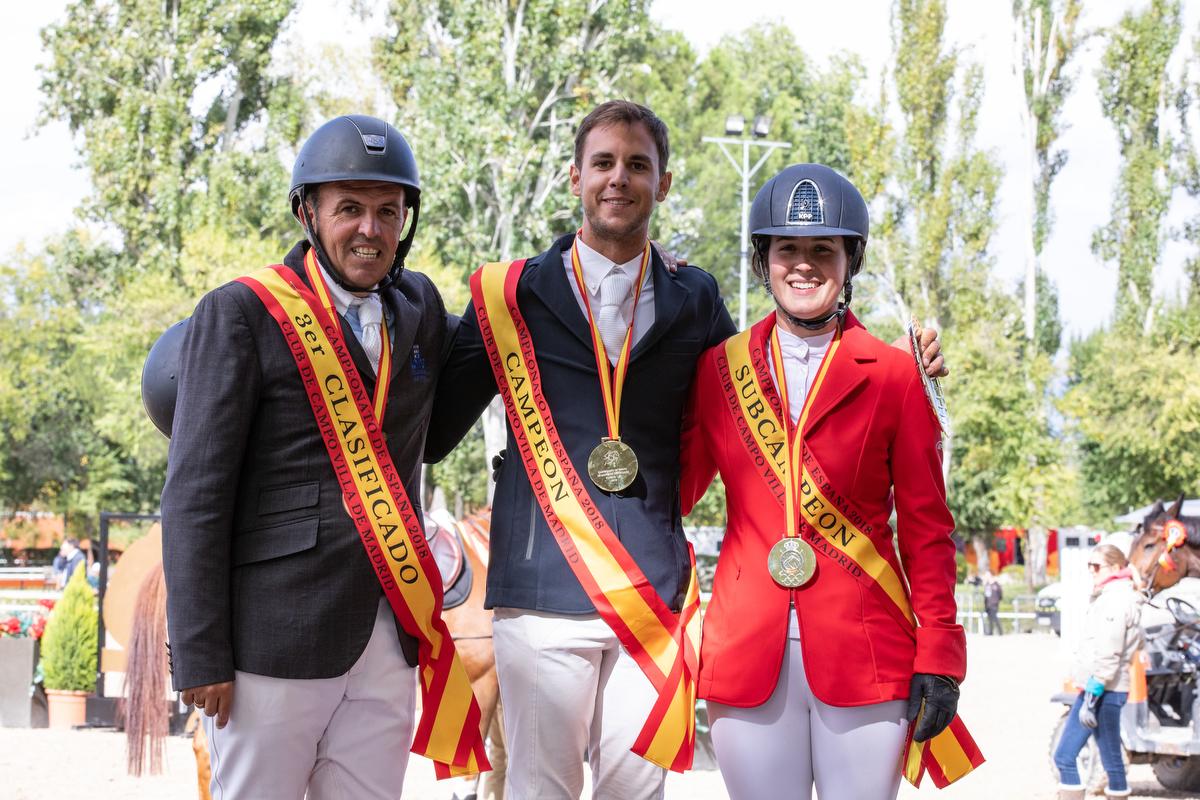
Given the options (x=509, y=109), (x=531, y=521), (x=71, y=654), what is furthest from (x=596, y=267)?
(x=509, y=109)

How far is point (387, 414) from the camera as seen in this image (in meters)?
3.53

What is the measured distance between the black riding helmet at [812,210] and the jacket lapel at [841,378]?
0.12 meters

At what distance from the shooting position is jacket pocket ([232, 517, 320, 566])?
10.7 ft

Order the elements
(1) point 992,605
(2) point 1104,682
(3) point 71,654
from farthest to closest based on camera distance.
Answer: (1) point 992,605 → (3) point 71,654 → (2) point 1104,682

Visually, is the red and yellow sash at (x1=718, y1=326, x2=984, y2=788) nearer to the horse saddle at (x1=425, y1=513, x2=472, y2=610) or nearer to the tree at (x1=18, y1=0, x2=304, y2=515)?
the horse saddle at (x1=425, y1=513, x2=472, y2=610)

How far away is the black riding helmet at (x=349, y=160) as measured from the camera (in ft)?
11.5

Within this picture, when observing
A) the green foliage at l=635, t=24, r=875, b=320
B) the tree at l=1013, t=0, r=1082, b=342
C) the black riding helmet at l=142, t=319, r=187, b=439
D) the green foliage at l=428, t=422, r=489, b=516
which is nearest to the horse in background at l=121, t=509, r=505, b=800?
the black riding helmet at l=142, t=319, r=187, b=439

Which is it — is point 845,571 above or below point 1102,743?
above

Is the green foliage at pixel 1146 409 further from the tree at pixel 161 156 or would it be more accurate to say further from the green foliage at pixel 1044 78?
the tree at pixel 161 156

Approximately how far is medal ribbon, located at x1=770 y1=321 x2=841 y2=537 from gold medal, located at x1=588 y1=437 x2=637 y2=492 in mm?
429

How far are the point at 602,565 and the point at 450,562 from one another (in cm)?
467

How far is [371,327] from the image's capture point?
140 inches

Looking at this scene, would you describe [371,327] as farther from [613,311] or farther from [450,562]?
[450,562]

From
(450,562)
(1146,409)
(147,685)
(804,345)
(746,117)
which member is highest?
(746,117)
